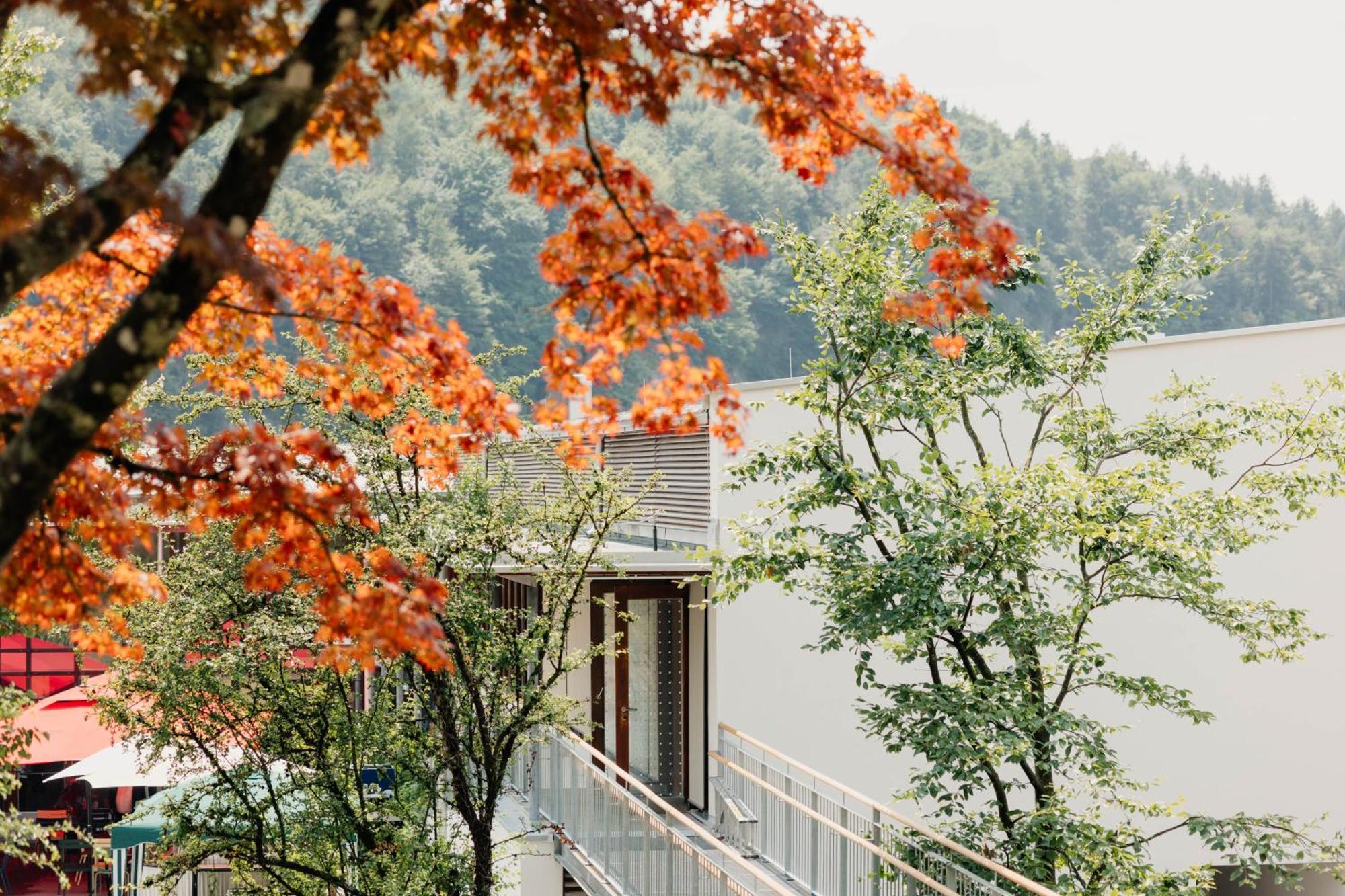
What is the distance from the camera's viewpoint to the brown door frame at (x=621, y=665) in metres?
16.0

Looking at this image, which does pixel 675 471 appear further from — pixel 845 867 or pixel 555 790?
pixel 845 867

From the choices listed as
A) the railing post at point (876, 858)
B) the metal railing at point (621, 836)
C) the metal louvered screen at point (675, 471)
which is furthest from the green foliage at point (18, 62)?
A: the railing post at point (876, 858)

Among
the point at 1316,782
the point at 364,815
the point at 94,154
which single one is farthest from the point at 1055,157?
the point at 364,815

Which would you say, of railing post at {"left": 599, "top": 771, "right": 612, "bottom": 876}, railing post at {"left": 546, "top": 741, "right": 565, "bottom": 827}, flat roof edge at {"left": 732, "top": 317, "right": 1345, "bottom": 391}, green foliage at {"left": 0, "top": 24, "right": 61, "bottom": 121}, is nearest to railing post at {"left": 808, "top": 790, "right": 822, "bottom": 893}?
railing post at {"left": 599, "top": 771, "right": 612, "bottom": 876}

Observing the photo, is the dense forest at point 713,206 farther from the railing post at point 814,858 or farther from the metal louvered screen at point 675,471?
the railing post at point 814,858

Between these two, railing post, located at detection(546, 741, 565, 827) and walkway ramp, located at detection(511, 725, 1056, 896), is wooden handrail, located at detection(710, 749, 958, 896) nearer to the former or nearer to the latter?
walkway ramp, located at detection(511, 725, 1056, 896)

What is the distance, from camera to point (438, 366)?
5062mm

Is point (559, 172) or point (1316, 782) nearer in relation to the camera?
point (559, 172)

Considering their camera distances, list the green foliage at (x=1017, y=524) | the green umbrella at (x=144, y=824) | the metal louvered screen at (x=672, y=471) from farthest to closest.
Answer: the metal louvered screen at (x=672, y=471) < the green umbrella at (x=144, y=824) < the green foliage at (x=1017, y=524)

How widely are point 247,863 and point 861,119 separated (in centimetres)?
843

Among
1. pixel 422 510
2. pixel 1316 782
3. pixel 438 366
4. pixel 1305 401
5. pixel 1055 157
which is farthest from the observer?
pixel 1055 157

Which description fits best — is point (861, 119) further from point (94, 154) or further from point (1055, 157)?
point (1055, 157)

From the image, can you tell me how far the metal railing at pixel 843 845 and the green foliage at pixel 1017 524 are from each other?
415 mm

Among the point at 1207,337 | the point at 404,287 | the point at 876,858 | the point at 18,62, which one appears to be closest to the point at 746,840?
the point at 876,858
